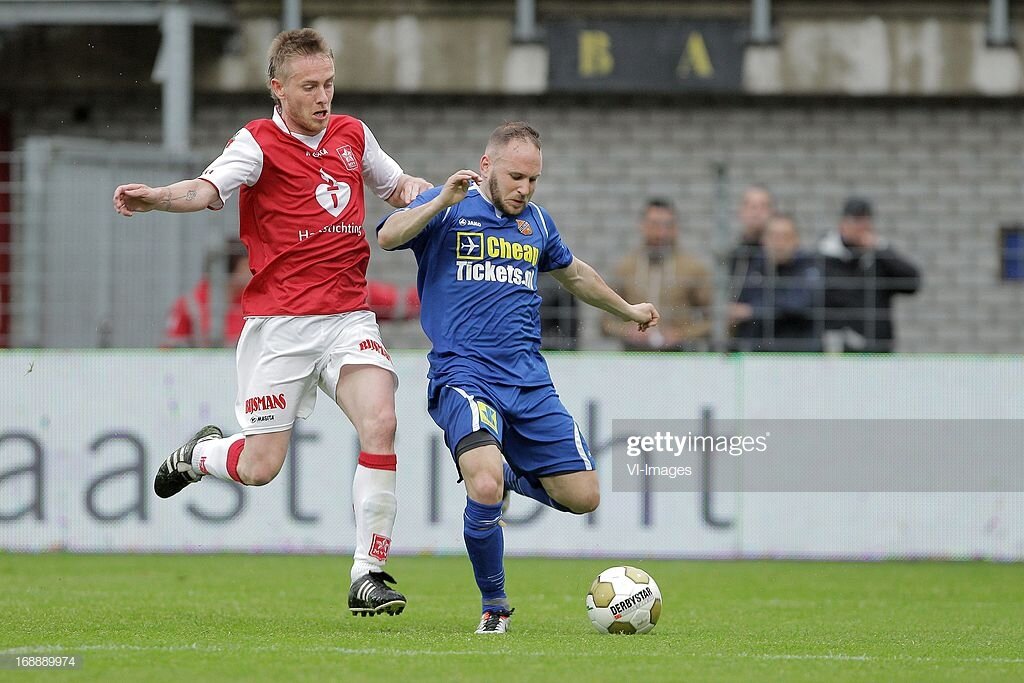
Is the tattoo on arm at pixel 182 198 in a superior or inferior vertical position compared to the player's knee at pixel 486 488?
superior

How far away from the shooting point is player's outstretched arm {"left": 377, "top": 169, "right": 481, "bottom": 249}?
6344mm

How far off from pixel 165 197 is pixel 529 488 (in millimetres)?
1991

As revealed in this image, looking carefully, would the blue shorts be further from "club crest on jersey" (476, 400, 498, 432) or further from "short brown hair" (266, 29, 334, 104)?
"short brown hair" (266, 29, 334, 104)

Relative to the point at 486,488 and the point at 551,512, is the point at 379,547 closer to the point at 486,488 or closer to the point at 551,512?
the point at 486,488

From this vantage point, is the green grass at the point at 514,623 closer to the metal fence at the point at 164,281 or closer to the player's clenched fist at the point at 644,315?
the player's clenched fist at the point at 644,315

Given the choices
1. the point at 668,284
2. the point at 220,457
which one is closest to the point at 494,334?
the point at 220,457

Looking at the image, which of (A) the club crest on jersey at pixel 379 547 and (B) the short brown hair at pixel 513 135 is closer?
(B) the short brown hair at pixel 513 135

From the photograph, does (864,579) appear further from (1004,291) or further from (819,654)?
(1004,291)

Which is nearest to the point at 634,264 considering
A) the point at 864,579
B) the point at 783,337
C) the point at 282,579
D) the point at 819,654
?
the point at 783,337

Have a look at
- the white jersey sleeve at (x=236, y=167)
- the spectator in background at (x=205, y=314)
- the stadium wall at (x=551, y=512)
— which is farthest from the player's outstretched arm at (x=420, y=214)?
the spectator in background at (x=205, y=314)

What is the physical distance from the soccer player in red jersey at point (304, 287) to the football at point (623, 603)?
0.89 metres

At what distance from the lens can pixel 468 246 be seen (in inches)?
267

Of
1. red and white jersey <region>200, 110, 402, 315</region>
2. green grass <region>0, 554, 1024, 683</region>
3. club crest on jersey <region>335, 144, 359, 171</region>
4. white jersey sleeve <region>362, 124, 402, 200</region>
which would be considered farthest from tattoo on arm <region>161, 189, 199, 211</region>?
green grass <region>0, 554, 1024, 683</region>

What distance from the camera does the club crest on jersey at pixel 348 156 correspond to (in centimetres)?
712
